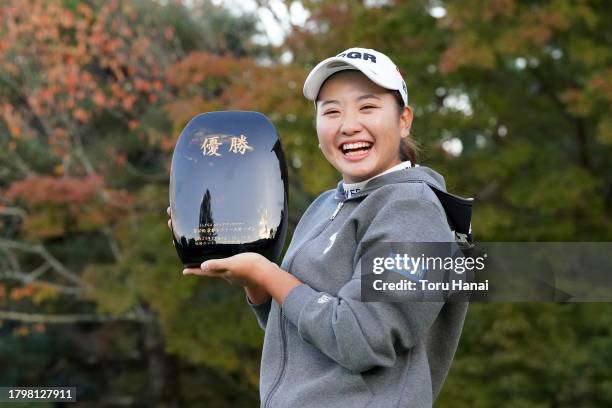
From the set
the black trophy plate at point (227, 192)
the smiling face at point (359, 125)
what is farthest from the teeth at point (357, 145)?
the black trophy plate at point (227, 192)

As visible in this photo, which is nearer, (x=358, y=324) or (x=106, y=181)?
(x=358, y=324)

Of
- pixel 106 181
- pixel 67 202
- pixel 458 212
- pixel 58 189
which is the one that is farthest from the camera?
pixel 106 181

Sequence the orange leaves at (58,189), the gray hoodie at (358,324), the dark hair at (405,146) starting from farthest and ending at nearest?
the orange leaves at (58,189) → the dark hair at (405,146) → the gray hoodie at (358,324)

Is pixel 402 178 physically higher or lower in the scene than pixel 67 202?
lower

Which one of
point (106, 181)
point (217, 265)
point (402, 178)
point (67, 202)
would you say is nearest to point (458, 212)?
point (402, 178)

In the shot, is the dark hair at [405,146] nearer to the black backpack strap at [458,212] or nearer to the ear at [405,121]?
the ear at [405,121]

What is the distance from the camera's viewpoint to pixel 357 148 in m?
1.62

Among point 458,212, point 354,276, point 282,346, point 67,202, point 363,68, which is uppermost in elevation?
point 67,202

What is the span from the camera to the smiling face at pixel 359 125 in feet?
5.27

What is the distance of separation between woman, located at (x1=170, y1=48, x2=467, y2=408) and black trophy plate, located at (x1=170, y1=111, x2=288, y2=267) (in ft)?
0.22

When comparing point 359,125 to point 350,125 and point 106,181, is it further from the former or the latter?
point 106,181

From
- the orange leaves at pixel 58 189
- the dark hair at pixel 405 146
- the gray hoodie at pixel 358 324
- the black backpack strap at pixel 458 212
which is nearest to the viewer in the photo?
the gray hoodie at pixel 358 324

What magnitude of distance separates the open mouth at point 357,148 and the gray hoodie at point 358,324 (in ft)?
0.20

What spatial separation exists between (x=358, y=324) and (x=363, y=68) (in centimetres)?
49
